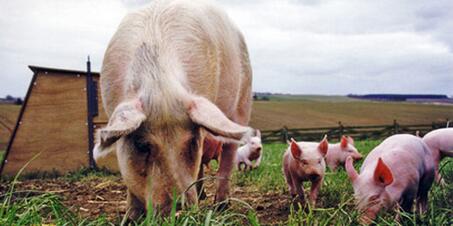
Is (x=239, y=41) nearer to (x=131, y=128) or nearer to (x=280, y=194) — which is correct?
(x=280, y=194)

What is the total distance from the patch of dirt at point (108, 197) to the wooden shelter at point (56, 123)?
464 mm

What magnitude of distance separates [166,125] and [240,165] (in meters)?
6.69

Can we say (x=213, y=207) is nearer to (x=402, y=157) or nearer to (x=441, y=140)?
(x=402, y=157)

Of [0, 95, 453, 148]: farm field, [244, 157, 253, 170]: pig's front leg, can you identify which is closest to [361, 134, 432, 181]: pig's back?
[244, 157, 253, 170]: pig's front leg

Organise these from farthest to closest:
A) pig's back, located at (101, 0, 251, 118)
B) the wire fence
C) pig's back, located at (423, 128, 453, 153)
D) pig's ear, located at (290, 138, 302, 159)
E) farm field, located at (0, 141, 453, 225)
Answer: the wire fence
pig's ear, located at (290, 138, 302, 159)
pig's back, located at (423, 128, 453, 153)
pig's back, located at (101, 0, 251, 118)
farm field, located at (0, 141, 453, 225)

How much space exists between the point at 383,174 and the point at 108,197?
3613mm

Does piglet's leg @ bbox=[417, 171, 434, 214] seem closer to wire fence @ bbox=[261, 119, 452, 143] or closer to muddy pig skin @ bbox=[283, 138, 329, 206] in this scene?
muddy pig skin @ bbox=[283, 138, 329, 206]

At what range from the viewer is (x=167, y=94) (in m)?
3.12

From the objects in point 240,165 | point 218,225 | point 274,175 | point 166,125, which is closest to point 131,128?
point 166,125

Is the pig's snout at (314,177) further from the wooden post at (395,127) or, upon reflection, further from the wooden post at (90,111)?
the wooden post at (395,127)

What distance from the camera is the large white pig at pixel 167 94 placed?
291 cm

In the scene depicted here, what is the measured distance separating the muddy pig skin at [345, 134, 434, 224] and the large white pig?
0.81 m

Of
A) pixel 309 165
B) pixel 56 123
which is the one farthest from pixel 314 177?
pixel 56 123

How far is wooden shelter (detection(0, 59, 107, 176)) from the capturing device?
7.91 m
